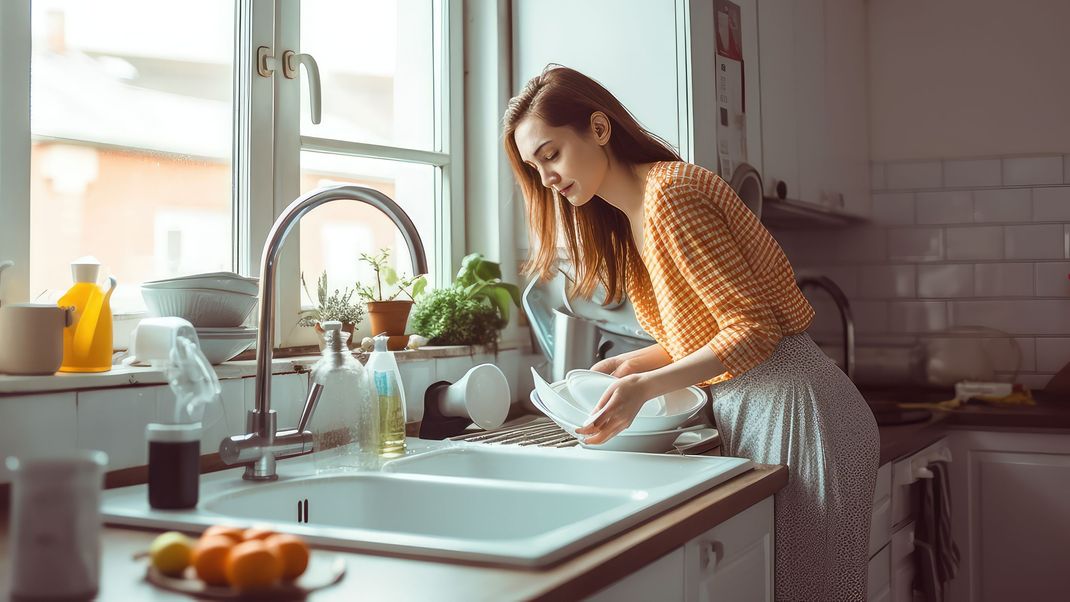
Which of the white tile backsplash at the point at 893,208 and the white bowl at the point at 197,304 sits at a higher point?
the white tile backsplash at the point at 893,208

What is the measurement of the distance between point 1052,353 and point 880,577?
57.0 inches

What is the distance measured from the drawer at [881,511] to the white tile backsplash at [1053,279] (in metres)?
1.41

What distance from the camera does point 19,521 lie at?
788 mm

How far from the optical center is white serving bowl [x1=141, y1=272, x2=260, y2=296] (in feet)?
4.98

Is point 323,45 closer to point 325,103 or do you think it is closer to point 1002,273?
point 325,103

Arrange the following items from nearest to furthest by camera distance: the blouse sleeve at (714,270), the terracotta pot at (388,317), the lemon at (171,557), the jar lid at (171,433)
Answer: the lemon at (171,557) < the jar lid at (171,433) < the blouse sleeve at (714,270) < the terracotta pot at (388,317)

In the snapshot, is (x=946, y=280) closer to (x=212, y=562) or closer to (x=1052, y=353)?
(x=1052, y=353)

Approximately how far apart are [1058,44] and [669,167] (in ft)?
7.13

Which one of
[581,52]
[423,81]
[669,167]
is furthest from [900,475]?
[423,81]

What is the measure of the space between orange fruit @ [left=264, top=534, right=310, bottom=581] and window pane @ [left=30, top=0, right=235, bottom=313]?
86cm

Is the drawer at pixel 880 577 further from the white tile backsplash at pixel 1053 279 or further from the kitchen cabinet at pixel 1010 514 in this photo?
the white tile backsplash at pixel 1053 279

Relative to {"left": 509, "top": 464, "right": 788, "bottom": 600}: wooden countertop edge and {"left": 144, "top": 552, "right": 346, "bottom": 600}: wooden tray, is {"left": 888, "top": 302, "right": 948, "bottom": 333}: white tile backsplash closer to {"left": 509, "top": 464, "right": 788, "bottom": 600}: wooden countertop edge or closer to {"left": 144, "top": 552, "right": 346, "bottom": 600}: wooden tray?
{"left": 509, "top": 464, "right": 788, "bottom": 600}: wooden countertop edge

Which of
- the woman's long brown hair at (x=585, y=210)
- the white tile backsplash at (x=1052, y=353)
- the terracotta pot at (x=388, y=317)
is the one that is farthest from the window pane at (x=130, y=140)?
the white tile backsplash at (x=1052, y=353)

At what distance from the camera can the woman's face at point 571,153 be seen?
67.0 inches
